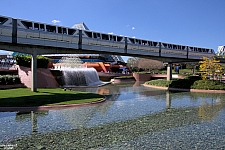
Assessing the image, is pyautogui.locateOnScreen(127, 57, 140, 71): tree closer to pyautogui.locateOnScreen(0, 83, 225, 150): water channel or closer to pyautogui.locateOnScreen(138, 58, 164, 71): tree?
pyautogui.locateOnScreen(138, 58, 164, 71): tree

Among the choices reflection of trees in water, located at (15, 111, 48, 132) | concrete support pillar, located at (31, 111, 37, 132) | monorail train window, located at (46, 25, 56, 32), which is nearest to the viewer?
concrete support pillar, located at (31, 111, 37, 132)

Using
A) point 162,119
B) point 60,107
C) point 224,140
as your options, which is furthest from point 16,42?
point 224,140

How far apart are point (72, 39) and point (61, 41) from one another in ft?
4.75

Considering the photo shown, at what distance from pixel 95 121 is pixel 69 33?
15123 millimetres

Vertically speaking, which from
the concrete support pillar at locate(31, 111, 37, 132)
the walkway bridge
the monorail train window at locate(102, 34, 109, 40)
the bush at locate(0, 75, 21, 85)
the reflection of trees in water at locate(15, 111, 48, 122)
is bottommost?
the concrete support pillar at locate(31, 111, 37, 132)

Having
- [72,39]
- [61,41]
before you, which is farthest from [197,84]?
[61,41]

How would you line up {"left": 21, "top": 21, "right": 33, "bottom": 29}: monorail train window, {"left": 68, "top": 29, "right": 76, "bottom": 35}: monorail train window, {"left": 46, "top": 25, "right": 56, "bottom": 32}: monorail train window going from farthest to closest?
1. {"left": 68, "top": 29, "right": 76, "bottom": 35}: monorail train window
2. {"left": 46, "top": 25, "right": 56, "bottom": 32}: monorail train window
3. {"left": 21, "top": 21, "right": 33, "bottom": 29}: monorail train window

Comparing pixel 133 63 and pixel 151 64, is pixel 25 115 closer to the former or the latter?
pixel 151 64

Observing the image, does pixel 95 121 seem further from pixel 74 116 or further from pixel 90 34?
pixel 90 34

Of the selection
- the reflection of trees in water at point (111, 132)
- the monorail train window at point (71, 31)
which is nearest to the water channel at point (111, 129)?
the reflection of trees in water at point (111, 132)

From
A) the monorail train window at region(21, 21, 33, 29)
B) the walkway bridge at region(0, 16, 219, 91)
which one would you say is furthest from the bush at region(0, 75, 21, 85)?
the monorail train window at region(21, 21, 33, 29)

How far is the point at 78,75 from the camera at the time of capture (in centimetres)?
3988

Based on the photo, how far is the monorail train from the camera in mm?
20578

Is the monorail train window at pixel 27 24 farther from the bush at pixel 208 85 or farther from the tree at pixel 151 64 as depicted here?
the tree at pixel 151 64
